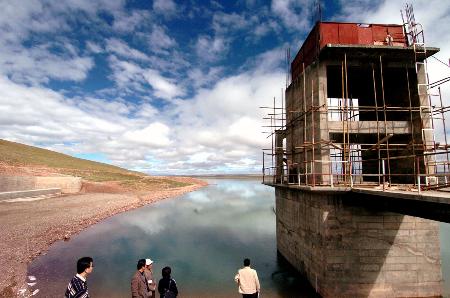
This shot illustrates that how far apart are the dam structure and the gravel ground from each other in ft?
52.1

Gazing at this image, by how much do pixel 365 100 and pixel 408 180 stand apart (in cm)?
802

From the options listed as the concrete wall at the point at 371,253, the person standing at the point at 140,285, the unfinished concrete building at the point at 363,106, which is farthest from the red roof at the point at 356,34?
the person standing at the point at 140,285

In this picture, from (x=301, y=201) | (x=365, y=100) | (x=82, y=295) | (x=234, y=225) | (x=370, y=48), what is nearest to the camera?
(x=82, y=295)

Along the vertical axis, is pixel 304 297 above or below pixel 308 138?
below

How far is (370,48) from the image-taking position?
56.2 ft

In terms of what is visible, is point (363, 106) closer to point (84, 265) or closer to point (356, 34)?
point (356, 34)

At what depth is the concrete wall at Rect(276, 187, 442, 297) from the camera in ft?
49.0

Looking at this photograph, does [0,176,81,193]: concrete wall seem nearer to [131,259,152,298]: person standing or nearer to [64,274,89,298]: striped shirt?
[131,259,152,298]: person standing

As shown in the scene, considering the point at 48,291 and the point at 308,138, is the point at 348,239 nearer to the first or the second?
the point at 308,138

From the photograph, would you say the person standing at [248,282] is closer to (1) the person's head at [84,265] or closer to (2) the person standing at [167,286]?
(2) the person standing at [167,286]

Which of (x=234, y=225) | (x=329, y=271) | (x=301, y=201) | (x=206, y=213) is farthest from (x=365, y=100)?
(x=206, y=213)

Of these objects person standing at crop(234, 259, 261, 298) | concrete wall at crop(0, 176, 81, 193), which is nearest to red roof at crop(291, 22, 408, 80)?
person standing at crop(234, 259, 261, 298)

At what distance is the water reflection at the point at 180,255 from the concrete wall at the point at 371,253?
2253mm

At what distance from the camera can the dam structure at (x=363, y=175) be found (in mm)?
14945
